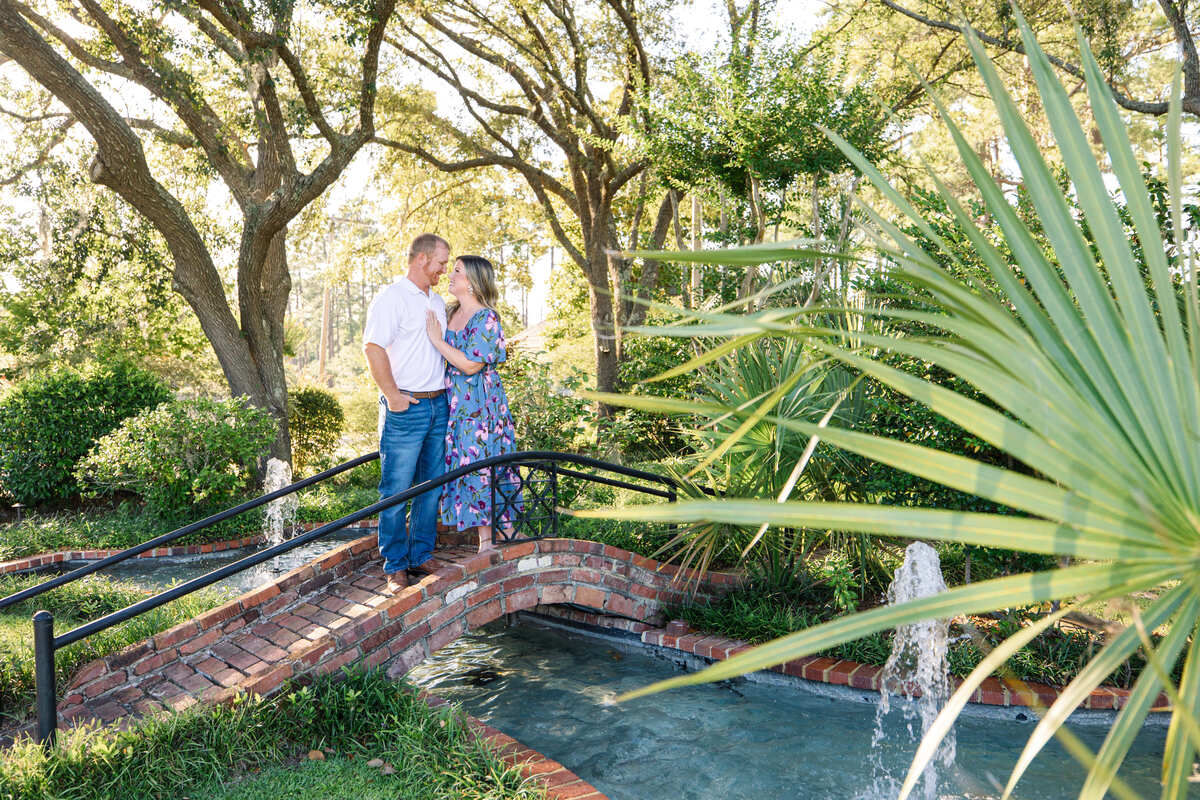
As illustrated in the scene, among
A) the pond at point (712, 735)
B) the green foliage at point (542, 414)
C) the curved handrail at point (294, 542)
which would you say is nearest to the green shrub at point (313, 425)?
the green foliage at point (542, 414)

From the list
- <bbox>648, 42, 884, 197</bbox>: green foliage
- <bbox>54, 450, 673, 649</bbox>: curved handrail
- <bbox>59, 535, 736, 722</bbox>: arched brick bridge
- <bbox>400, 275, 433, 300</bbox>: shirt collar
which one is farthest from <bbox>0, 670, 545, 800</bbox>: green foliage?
<bbox>648, 42, 884, 197</bbox>: green foliage

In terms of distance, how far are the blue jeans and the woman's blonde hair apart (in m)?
0.72

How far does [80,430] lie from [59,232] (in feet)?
12.5

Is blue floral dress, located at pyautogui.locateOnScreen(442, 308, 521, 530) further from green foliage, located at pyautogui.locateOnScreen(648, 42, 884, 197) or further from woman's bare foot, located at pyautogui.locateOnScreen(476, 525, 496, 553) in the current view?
green foliage, located at pyautogui.locateOnScreen(648, 42, 884, 197)

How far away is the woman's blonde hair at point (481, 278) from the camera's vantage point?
209 inches

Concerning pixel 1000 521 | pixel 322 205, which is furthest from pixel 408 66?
pixel 1000 521

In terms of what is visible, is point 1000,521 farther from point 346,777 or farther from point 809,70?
point 809,70

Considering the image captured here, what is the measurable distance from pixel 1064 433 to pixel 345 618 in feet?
15.4

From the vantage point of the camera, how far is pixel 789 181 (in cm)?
952

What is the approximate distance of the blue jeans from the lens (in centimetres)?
519

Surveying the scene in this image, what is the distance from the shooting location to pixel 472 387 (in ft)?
17.9

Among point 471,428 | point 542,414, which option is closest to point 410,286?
point 471,428

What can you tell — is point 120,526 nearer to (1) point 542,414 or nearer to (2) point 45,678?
(1) point 542,414

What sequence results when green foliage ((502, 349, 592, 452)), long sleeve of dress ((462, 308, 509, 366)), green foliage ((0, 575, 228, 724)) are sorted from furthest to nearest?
1. green foliage ((502, 349, 592, 452))
2. long sleeve of dress ((462, 308, 509, 366))
3. green foliage ((0, 575, 228, 724))
